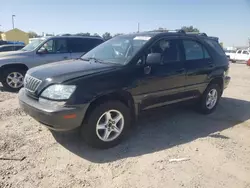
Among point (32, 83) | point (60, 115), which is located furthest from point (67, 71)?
point (60, 115)

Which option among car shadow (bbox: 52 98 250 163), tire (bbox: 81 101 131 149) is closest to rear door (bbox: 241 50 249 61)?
car shadow (bbox: 52 98 250 163)

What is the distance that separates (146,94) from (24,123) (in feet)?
8.26

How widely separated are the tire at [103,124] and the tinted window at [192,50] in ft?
6.33

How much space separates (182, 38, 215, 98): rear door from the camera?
187 inches

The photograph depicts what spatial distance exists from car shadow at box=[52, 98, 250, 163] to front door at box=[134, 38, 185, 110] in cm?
27

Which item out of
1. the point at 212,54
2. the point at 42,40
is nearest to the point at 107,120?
the point at 212,54

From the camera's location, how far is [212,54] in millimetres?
5410

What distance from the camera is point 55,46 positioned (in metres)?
8.29

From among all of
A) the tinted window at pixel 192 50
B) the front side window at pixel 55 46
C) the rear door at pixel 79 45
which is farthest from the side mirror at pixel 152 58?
the front side window at pixel 55 46

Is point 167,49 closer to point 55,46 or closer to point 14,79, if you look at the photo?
point 55,46

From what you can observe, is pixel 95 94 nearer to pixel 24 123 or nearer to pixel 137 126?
pixel 137 126

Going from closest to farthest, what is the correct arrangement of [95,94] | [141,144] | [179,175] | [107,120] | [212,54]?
1. [179,175]
2. [95,94]
3. [107,120]
4. [141,144]
5. [212,54]

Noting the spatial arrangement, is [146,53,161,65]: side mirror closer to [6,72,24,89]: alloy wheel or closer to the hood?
the hood

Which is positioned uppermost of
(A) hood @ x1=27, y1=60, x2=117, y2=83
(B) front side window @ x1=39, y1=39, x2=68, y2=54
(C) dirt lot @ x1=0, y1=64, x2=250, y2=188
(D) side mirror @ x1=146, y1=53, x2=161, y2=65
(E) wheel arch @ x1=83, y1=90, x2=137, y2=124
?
(B) front side window @ x1=39, y1=39, x2=68, y2=54
